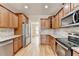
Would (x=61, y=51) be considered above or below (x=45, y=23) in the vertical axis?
below

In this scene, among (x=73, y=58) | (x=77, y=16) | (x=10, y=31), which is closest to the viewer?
(x=73, y=58)

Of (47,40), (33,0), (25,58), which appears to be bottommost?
(47,40)

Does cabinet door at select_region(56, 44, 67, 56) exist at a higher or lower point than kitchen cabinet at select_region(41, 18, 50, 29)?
lower

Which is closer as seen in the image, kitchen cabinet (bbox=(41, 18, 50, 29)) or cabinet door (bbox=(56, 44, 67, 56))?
cabinet door (bbox=(56, 44, 67, 56))

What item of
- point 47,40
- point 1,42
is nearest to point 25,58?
point 1,42

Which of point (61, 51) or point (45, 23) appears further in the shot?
point (45, 23)

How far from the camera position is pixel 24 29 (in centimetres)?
679

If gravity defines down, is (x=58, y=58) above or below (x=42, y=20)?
below

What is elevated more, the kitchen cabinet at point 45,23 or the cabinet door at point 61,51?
the kitchen cabinet at point 45,23

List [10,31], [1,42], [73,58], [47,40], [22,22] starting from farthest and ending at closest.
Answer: [47,40] < [22,22] < [10,31] < [1,42] < [73,58]

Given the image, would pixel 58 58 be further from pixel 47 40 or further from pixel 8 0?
pixel 47 40

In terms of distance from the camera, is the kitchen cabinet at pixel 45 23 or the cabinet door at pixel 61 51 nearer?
the cabinet door at pixel 61 51

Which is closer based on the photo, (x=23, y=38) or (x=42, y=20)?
(x=23, y=38)

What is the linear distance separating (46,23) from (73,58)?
7.50 m
